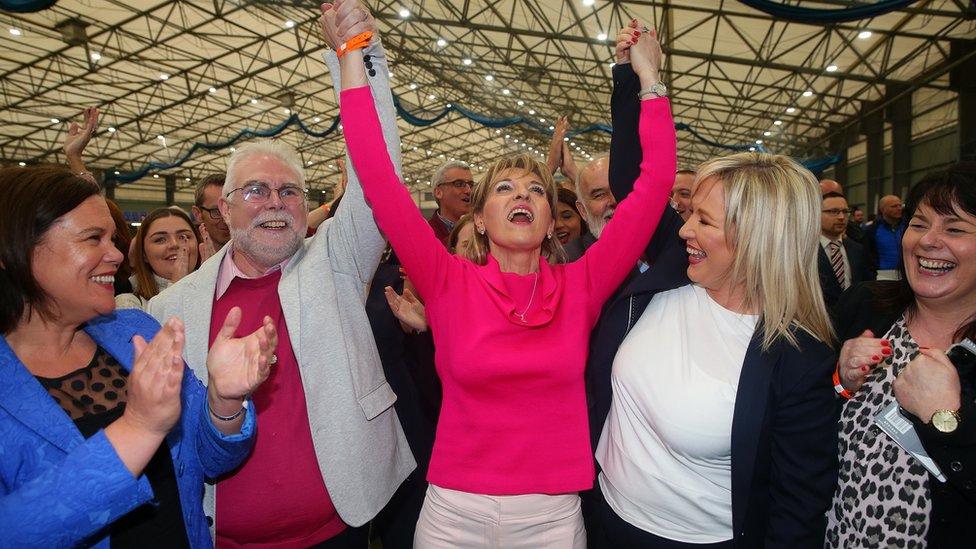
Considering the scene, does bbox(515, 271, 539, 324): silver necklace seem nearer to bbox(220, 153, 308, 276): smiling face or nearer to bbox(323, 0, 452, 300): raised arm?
bbox(323, 0, 452, 300): raised arm

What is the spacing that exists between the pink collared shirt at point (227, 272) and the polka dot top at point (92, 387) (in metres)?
0.47

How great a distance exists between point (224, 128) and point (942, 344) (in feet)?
86.1

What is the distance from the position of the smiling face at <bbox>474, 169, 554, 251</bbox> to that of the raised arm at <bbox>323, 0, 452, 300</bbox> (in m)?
0.30

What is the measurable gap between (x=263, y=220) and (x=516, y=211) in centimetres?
84

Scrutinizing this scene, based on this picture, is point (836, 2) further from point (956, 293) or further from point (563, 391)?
point (563, 391)

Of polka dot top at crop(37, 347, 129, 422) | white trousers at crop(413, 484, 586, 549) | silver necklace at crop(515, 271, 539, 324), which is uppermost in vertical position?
silver necklace at crop(515, 271, 539, 324)

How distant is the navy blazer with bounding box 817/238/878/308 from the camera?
3156mm

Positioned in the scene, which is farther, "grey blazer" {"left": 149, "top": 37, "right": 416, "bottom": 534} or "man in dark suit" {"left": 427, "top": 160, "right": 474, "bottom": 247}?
"man in dark suit" {"left": 427, "top": 160, "right": 474, "bottom": 247}

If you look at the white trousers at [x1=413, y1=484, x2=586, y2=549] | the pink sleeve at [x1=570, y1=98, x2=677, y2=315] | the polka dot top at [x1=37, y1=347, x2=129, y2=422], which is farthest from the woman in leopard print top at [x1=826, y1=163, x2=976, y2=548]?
the polka dot top at [x1=37, y1=347, x2=129, y2=422]

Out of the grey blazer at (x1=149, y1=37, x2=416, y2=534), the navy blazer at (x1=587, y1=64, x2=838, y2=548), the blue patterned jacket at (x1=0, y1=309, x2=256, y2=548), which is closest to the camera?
the blue patterned jacket at (x1=0, y1=309, x2=256, y2=548)

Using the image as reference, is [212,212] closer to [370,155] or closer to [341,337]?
[341,337]

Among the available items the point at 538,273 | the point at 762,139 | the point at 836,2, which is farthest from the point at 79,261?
the point at 762,139

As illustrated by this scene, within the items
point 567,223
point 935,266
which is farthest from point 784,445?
point 567,223

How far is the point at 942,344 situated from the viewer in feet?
5.34
